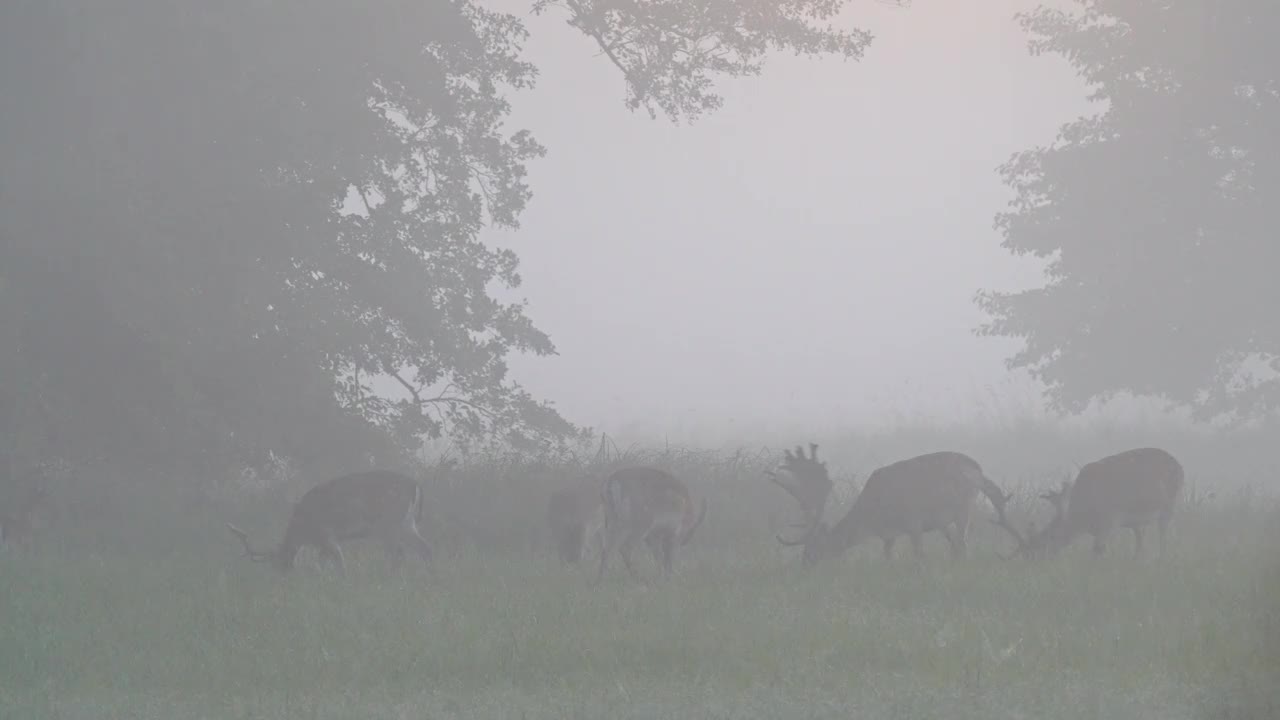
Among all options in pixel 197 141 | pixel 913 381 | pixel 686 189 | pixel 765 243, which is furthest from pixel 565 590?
pixel 686 189

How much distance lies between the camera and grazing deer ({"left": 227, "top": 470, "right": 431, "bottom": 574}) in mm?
14211

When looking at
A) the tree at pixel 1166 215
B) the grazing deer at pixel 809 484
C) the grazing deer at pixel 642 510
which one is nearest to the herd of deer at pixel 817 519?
the grazing deer at pixel 642 510

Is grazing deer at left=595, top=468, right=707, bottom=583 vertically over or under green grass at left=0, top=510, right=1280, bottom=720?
over

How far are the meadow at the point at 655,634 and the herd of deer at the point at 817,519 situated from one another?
298 mm

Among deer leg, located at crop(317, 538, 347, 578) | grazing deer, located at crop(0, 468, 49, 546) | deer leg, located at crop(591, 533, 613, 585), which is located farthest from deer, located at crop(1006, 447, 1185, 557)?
grazing deer, located at crop(0, 468, 49, 546)

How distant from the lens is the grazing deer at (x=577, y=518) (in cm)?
1427

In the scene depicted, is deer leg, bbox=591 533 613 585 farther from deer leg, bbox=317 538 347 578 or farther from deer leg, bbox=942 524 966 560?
deer leg, bbox=942 524 966 560

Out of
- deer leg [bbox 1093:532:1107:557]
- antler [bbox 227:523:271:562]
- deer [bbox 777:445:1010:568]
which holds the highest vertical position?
deer [bbox 777:445:1010:568]

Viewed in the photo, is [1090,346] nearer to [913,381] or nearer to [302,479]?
[302,479]

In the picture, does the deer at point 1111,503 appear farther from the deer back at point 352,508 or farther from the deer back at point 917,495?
the deer back at point 352,508

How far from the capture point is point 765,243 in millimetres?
111125

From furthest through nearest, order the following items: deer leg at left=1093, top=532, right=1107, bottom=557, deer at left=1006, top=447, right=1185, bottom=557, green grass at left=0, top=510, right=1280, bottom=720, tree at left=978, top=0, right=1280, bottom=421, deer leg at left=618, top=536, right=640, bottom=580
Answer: tree at left=978, top=0, right=1280, bottom=421, deer at left=1006, top=447, right=1185, bottom=557, deer leg at left=1093, top=532, right=1107, bottom=557, deer leg at left=618, top=536, right=640, bottom=580, green grass at left=0, top=510, right=1280, bottom=720

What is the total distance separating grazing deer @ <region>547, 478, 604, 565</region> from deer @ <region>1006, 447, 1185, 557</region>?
3973 mm

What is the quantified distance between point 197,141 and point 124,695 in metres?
10.5
